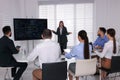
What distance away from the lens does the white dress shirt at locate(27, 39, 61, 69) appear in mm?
3789

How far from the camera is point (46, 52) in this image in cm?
381

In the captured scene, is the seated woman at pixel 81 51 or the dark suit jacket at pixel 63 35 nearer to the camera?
the seated woman at pixel 81 51

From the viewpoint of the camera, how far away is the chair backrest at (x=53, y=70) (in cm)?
357

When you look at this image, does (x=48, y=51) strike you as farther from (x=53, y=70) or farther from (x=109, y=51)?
(x=109, y=51)

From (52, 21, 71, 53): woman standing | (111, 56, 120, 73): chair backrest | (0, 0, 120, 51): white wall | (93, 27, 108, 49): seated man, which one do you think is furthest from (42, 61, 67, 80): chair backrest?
(52, 21, 71, 53): woman standing

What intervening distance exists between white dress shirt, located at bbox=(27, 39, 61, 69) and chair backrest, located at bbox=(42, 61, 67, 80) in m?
0.28

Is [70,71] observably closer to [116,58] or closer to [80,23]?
[116,58]

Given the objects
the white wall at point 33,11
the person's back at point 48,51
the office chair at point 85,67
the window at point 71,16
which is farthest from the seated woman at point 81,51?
the window at point 71,16

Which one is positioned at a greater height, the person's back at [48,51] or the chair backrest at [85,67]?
the person's back at [48,51]

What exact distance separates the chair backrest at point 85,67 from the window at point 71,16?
5.36 meters

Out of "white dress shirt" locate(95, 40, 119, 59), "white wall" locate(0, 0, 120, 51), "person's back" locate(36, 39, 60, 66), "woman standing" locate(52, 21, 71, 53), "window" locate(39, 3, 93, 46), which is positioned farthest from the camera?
"window" locate(39, 3, 93, 46)

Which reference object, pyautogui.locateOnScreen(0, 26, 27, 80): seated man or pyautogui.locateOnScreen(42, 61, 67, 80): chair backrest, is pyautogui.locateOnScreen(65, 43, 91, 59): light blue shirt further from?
pyautogui.locateOnScreen(0, 26, 27, 80): seated man

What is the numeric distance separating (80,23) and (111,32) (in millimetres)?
4847

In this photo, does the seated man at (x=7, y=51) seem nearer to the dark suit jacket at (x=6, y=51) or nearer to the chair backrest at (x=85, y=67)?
the dark suit jacket at (x=6, y=51)
